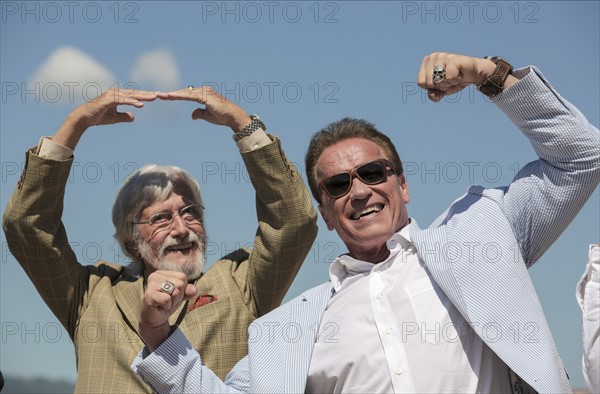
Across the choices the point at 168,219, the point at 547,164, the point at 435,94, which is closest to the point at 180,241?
the point at 168,219

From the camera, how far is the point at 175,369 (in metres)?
3.50

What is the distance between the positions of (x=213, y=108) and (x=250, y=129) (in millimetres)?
205

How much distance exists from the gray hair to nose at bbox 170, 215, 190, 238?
5.1 inches

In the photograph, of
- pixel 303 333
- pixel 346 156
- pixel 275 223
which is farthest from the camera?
pixel 275 223

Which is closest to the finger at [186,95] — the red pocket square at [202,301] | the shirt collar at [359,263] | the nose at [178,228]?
the nose at [178,228]

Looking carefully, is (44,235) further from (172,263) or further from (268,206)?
(268,206)

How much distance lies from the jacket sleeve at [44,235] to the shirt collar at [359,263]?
58.8 inches

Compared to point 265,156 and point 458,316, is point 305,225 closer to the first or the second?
point 265,156

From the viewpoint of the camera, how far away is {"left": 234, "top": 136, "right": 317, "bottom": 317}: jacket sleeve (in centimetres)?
463

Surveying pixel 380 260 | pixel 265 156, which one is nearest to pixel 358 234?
pixel 380 260

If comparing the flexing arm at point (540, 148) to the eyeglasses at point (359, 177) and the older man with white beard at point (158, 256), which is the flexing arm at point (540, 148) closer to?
the eyeglasses at point (359, 177)

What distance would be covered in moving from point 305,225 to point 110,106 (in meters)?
1.11

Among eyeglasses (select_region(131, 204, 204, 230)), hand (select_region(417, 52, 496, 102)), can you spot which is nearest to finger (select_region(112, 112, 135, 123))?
eyeglasses (select_region(131, 204, 204, 230))

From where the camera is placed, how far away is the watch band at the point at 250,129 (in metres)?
4.69
